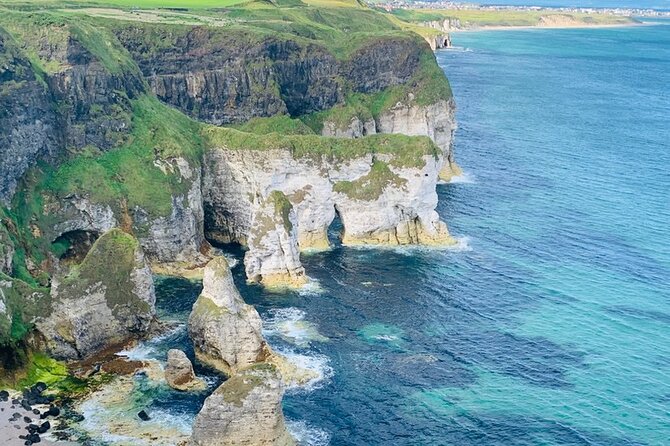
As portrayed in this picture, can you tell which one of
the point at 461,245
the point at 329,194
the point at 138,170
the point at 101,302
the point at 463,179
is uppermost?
the point at 138,170

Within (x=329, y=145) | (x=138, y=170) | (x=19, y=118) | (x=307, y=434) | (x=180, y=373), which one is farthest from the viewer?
(x=329, y=145)

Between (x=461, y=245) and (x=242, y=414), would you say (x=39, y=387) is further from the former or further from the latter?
(x=461, y=245)

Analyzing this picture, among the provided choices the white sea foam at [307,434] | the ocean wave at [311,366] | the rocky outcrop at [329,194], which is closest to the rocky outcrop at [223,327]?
the ocean wave at [311,366]

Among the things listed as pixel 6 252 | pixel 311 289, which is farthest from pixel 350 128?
pixel 6 252

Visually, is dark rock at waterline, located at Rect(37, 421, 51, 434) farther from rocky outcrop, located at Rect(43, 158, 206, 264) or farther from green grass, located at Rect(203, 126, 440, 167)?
green grass, located at Rect(203, 126, 440, 167)

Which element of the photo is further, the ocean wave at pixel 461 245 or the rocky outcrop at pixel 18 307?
the ocean wave at pixel 461 245

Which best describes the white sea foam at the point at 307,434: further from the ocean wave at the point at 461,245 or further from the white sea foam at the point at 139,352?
the ocean wave at the point at 461,245
